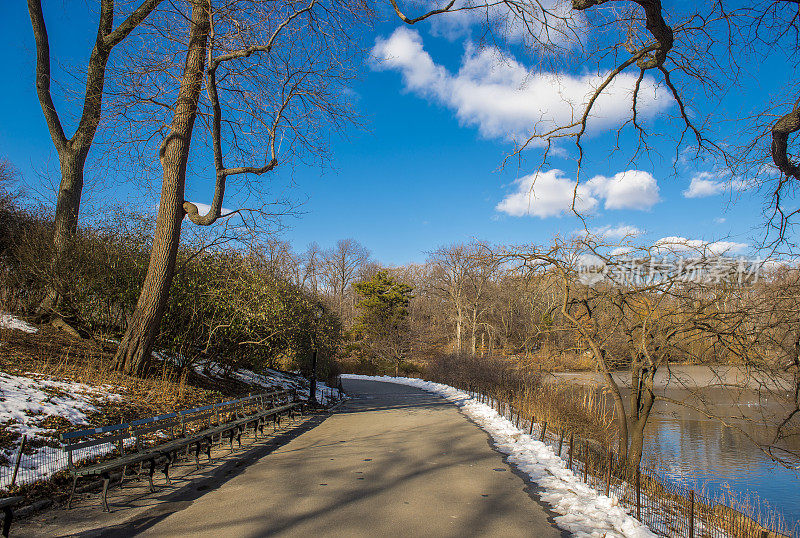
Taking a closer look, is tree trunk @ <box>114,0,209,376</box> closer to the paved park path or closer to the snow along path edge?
the paved park path

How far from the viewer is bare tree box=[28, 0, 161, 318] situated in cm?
1174

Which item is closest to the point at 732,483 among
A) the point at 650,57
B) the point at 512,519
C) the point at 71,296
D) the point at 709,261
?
the point at 709,261

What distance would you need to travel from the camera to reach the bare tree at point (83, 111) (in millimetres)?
11742

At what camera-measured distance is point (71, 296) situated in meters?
11.3

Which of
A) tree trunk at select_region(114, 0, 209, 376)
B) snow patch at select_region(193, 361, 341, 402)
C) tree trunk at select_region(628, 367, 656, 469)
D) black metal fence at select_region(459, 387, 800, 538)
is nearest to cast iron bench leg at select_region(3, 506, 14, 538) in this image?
tree trunk at select_region(114, 0, 209, 376)

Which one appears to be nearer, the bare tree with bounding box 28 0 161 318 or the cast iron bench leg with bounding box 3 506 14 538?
the cast iron bench leg with bounding box 3 506 14 538

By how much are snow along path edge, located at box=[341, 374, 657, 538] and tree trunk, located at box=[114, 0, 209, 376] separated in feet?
26.0

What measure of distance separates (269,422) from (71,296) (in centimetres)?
566

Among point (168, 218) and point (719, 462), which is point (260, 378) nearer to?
point (168, 218)

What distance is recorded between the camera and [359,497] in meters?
5.95

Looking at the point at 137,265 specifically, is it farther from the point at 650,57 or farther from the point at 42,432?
the point at 650,57

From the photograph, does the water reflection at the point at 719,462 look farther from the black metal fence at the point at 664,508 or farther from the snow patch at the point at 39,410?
the snow patch at the point at 39,410

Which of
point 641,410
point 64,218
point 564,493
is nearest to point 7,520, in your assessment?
point 564,493

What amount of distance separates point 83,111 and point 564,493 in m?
15.3
